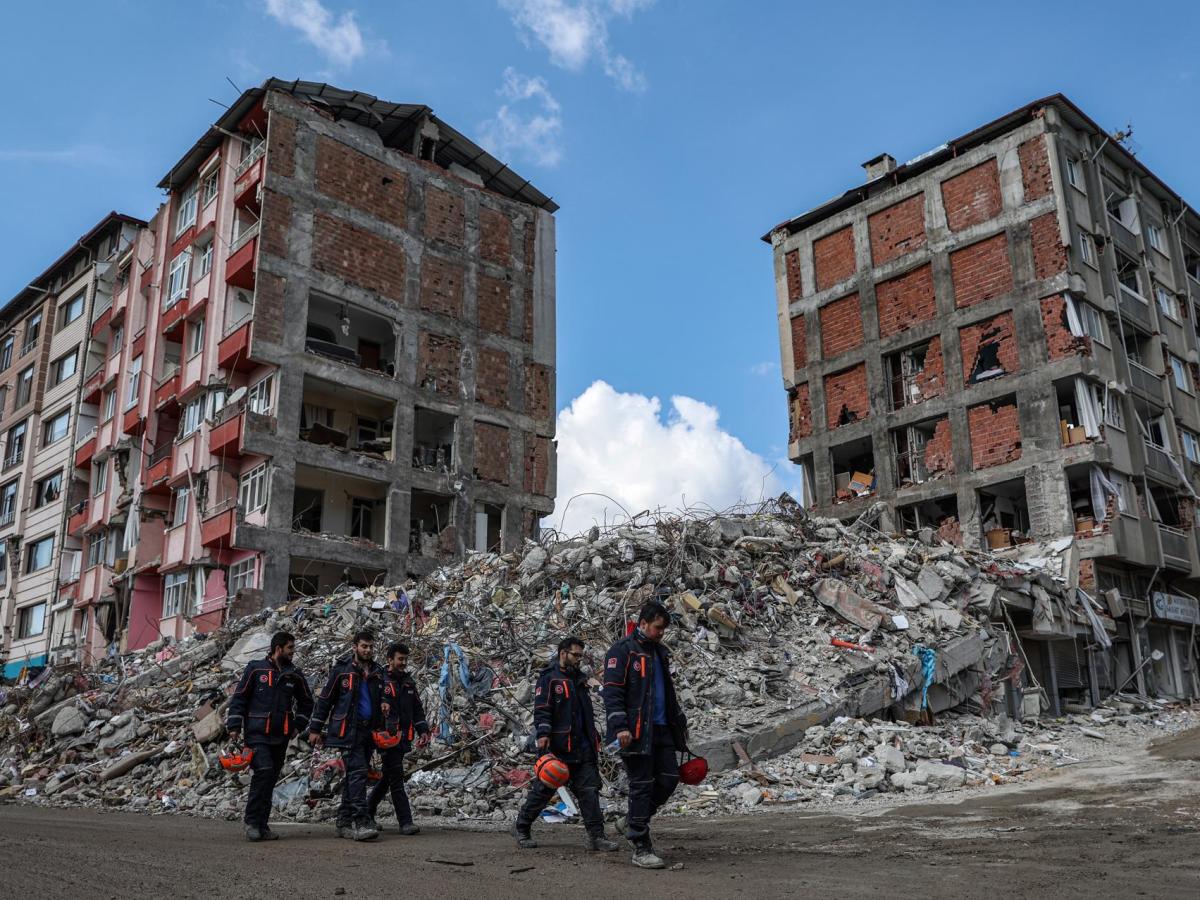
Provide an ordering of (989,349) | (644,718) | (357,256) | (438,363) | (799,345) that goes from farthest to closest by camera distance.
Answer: (799,345) → (438,363) → (357,256) → (989,349) → (644,718)

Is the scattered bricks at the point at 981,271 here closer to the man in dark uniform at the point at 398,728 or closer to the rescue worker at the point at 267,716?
the man in dark uniform at the point at 398,728

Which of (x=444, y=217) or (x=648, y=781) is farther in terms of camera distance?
(x=444, y=217)

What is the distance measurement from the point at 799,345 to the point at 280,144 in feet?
60.2

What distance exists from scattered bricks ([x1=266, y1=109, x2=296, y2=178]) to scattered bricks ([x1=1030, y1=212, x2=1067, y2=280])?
21.7 meters

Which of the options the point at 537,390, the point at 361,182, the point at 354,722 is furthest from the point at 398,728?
the point at 537,390

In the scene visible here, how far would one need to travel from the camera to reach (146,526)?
3108 cm

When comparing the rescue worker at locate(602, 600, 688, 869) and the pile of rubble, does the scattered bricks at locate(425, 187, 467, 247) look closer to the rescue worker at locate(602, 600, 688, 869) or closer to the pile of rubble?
the pile of rubble

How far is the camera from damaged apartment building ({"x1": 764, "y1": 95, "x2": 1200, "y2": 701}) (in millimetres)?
27875

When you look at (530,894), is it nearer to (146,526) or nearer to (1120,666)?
(1120,666)

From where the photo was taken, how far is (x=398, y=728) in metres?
8.53

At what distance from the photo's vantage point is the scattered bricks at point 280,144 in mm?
29219

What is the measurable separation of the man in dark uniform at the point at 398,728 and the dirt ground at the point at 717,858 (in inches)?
11.0

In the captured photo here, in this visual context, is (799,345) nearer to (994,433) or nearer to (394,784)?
(994,433)

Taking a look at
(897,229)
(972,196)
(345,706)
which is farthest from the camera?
(897,229)
